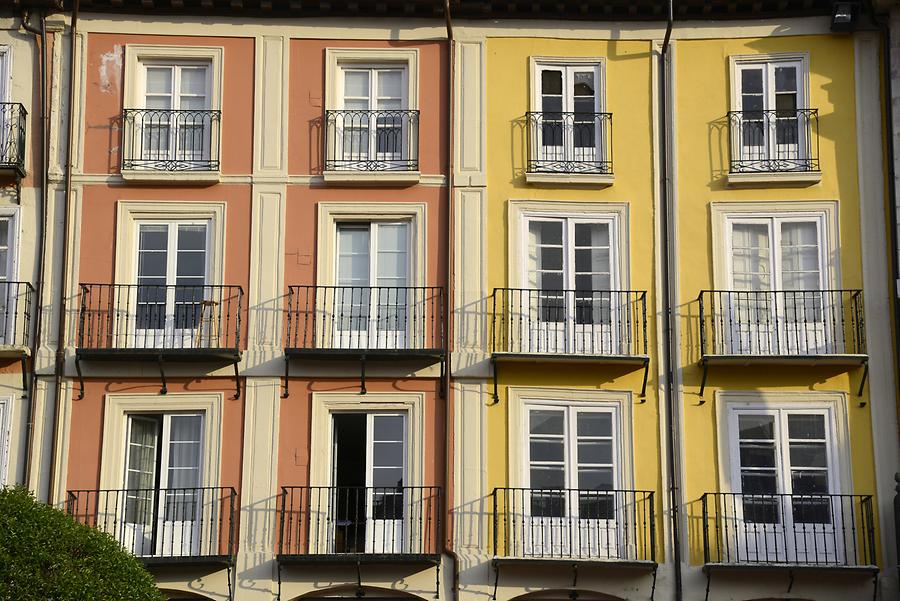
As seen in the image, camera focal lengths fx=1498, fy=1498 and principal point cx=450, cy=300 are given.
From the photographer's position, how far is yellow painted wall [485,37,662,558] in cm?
2372

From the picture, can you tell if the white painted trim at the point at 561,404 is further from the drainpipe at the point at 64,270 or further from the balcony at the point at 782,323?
the drainpipe at the point at 64,270

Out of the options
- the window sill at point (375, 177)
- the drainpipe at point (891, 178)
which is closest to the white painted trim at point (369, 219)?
the window sill at point (375, 177)

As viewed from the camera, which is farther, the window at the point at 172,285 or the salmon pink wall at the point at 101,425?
the window at the point at 172,285

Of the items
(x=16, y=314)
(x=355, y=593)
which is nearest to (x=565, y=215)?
(x=355, y=593)

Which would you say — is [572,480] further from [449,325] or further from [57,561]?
[57,561]

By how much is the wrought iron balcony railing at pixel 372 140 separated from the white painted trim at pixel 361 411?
3.82m

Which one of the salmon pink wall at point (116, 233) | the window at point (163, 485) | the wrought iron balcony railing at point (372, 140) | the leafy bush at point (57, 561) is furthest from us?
the wrought iron balcony railing at point (372, 140)

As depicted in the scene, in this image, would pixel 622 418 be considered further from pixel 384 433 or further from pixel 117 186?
pixel 117 186

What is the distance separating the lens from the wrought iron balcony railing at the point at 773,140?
2472 cm

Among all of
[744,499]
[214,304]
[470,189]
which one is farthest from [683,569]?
[214,304]

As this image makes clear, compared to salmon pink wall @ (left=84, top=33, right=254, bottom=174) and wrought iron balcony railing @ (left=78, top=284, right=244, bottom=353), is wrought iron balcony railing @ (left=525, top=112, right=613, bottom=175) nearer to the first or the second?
salmon pink wall @ (left=84, top=33, right=254, bottom=174)

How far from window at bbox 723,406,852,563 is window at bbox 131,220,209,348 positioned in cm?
872

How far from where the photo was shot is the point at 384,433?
78.3 feet

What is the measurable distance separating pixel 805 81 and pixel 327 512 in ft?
35.0
